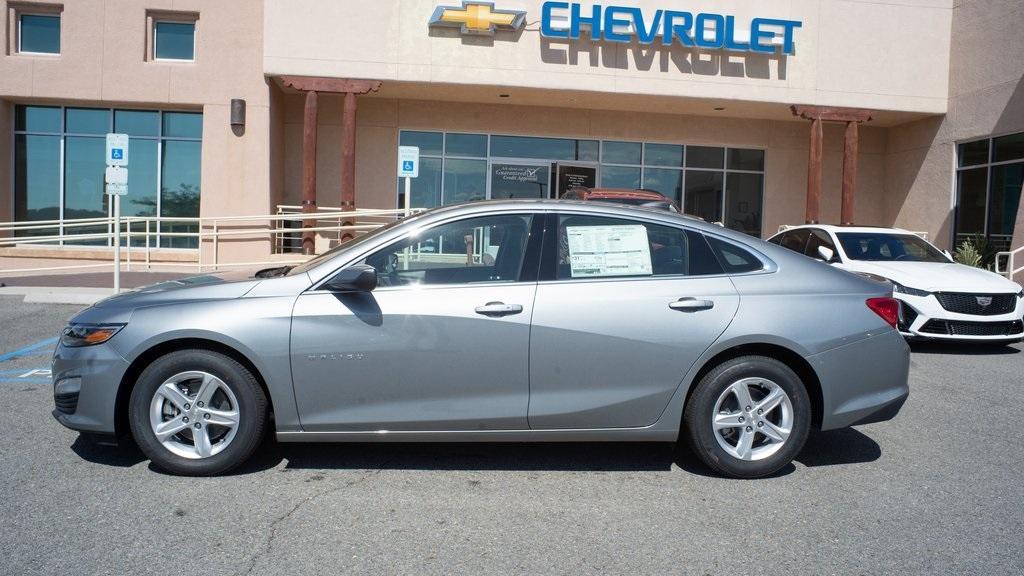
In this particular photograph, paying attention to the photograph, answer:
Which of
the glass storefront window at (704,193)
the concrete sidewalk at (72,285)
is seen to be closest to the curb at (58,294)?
the concrete sidewalk at (72,285)

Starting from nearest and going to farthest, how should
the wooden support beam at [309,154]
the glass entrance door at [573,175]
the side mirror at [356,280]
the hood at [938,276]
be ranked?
1. the side mirror at [356,280]
2. the hood at [938,276]
3. the wooden support beam at [309,154]
4. the glass entrance door at [573,175]

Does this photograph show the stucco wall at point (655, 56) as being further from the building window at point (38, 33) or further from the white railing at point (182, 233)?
the building window at point (38, 33)

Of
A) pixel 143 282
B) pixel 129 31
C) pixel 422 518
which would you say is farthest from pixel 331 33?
pixel 422 518

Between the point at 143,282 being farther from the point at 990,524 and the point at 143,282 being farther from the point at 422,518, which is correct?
the point at 990,524

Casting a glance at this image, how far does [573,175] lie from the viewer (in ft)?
62.8

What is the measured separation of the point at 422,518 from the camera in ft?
12.7

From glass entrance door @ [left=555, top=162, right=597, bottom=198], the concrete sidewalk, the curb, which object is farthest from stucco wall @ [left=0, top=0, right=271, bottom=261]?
glass entrance door @ [left=555, top=162, right=597, bottom=198]

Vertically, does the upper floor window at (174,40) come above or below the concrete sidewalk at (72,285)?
above

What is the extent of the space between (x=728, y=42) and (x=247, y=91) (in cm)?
1018

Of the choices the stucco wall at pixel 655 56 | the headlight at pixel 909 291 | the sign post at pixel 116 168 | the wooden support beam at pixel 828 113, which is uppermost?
the stucco wall at pixel 655 56

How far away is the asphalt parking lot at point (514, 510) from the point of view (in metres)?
3.43

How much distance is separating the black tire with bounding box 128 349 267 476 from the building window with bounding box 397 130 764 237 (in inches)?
566

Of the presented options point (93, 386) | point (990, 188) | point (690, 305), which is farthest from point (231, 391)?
point (990, 188)

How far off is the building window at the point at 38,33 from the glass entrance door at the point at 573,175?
11393 mm
